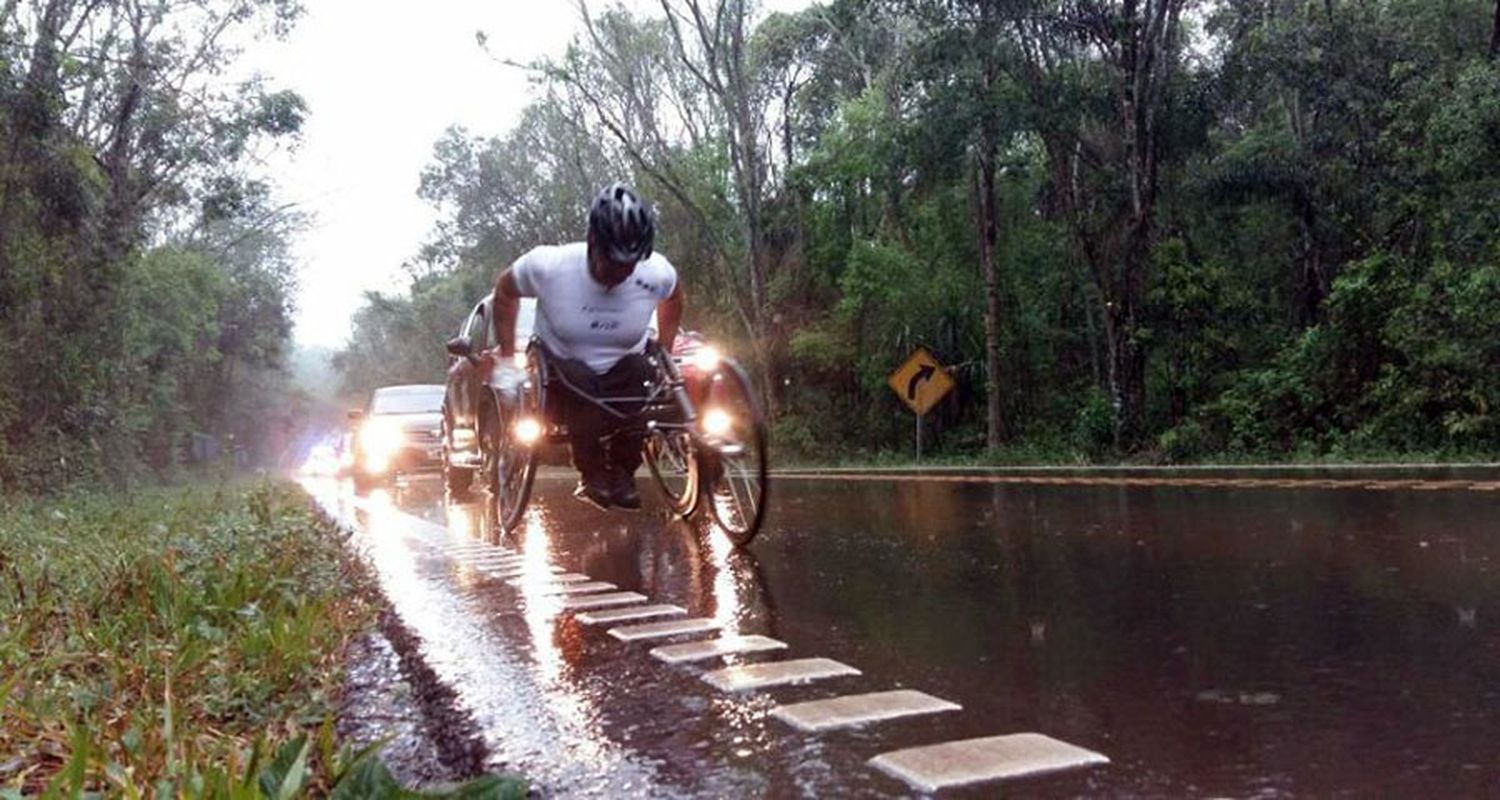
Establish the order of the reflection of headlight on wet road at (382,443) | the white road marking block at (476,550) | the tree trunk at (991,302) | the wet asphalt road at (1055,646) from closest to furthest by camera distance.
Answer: the wet asphalt road at (1055,646) < the white road marking block at (476,550) < the reflection of headlight on wet road at (382,443) < the tree trunk at (991,302)

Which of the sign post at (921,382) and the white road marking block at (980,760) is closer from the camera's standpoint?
the white road marking block at (980,760)

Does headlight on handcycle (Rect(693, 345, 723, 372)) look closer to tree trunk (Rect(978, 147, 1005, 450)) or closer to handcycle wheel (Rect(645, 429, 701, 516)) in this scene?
handcycle wheel (Rect(645, 429, 701, 516))

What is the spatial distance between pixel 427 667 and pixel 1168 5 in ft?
64.7

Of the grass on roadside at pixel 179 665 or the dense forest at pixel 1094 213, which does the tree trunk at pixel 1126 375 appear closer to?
the dense forest at pixel 1094 213

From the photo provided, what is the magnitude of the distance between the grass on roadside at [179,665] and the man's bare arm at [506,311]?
1.65 meters

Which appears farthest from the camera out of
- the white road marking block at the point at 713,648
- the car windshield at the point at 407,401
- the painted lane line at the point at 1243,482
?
the car windshield at the point at 407,401

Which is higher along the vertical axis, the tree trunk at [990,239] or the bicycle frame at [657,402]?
the tree trunk at [990,239]

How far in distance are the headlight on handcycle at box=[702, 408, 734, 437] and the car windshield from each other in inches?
580

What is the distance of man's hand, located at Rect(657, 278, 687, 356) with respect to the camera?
7770 mm

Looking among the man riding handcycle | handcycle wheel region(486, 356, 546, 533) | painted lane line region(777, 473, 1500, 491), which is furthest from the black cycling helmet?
painted lane line region(777, 473, 1500, 491)

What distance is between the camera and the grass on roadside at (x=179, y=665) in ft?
9.40

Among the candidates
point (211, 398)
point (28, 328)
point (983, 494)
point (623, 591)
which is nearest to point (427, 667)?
point (623, 591)

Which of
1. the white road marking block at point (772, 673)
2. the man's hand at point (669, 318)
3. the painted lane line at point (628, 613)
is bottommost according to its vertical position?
the white road marking block at point (772, 673)

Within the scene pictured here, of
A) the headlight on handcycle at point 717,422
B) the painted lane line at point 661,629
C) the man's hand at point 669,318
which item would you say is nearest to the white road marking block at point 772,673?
the painted lane line at point 661,629
